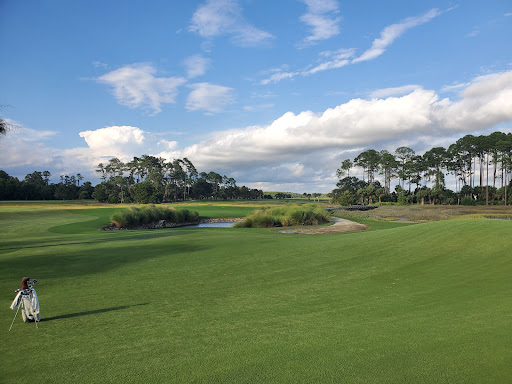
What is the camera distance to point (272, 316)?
8422 millimetres

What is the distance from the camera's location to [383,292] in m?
10.5

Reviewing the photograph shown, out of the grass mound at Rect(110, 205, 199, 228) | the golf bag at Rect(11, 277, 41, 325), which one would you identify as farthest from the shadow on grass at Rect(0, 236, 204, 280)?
the grass mound at Rect(110, 205, 199, 228)

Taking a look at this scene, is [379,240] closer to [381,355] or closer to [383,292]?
[383,292]

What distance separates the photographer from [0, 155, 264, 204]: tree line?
338ft

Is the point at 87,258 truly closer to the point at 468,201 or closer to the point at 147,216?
the point at 147,216

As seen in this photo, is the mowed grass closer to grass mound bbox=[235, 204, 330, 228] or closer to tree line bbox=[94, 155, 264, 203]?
grass mound bbox=[235, 204, 330, 228]

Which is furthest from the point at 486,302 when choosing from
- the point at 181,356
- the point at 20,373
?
the point at 20,373

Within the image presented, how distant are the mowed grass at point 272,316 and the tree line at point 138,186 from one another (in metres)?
92.2

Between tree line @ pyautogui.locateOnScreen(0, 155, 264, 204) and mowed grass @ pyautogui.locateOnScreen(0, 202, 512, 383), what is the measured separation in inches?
3630

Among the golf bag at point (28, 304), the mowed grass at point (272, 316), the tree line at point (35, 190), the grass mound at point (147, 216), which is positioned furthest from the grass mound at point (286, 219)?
the tree line at point (35, 190)

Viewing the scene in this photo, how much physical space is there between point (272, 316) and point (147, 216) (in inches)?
1659

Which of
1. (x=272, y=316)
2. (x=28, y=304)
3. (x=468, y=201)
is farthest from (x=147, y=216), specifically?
(x=468, y=201)

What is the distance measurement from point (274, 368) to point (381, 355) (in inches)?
79.4

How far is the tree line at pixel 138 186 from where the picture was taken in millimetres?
103125
